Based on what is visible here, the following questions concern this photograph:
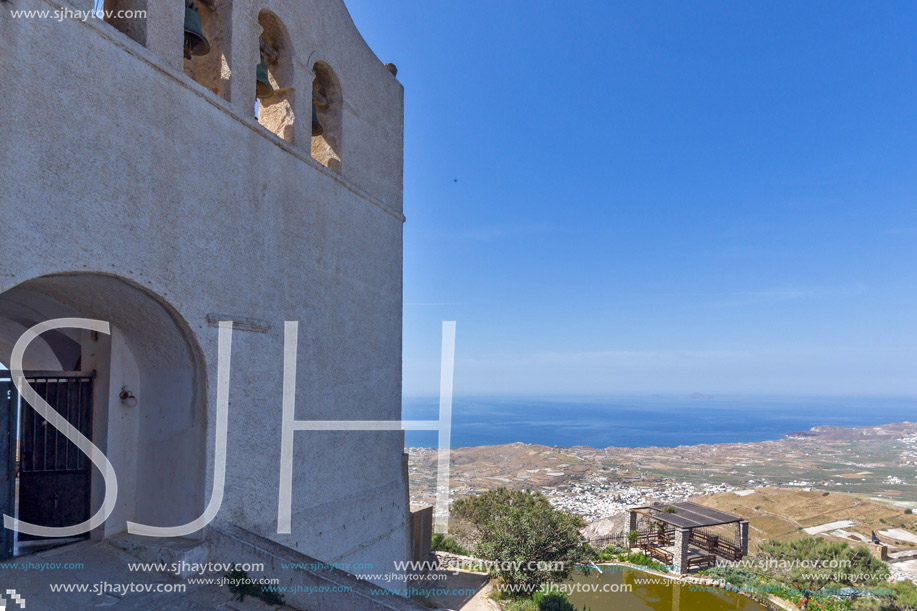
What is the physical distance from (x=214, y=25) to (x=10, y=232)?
3258 millimetres

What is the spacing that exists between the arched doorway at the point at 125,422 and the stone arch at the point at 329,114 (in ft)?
10.9

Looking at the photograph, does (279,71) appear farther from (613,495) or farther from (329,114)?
(613,495)

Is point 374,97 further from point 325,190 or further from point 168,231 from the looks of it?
point 168,231

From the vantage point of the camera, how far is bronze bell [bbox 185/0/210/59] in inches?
→ 183

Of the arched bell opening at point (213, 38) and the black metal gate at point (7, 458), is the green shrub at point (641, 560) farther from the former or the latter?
the arched bell opening at point (213, 38)

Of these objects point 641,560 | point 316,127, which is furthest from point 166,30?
point 641,560

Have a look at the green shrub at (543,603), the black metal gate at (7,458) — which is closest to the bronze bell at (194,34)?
the black metal gate at (7,458)

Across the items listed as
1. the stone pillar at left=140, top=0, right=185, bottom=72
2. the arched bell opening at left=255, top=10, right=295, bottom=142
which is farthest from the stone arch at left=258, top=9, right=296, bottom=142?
the stone pillar at left=140, top=0, right=185, bottom=72

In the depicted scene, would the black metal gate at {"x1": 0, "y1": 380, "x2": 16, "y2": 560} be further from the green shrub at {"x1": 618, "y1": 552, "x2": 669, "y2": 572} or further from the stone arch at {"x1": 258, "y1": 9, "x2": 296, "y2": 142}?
the green shrub at {"x1": 618, "y1": 552, "x2": 669, "y2": 572}

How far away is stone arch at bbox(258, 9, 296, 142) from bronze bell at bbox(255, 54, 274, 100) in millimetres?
139

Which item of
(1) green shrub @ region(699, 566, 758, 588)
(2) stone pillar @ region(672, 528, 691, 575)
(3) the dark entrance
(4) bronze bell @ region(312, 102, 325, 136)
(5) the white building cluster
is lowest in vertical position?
(5) the white building cluster

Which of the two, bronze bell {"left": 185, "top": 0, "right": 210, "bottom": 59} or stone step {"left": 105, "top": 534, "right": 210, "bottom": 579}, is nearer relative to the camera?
stone step {"left": 105, "top": 534, "right": 210, "bottom": 579}

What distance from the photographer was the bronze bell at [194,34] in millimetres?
4648

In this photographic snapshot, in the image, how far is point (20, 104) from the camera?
302 centimetres
